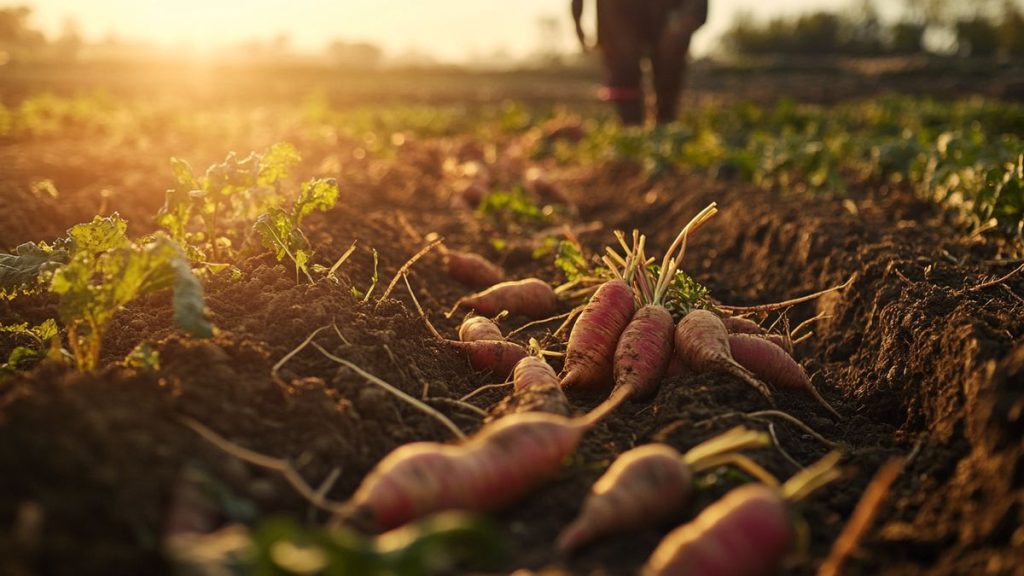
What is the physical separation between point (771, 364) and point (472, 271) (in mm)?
2182

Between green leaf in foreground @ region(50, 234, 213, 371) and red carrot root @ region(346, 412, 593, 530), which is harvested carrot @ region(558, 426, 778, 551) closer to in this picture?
red carrot root @ region(346, 412, 593, 530)

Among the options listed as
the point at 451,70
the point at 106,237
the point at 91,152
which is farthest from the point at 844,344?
the point at 451,70

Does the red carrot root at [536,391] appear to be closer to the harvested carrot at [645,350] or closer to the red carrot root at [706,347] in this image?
the harvested carrot at [645,350]

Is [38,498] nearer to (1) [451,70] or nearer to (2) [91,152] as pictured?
(2) [91,152]

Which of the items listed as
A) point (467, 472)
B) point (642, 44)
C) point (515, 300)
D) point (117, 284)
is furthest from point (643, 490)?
point (642, 44)

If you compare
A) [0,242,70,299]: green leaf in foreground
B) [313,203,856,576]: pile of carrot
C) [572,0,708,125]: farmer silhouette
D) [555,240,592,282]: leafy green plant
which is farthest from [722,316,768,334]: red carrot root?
[572,0,708,125]: farmer silhouette

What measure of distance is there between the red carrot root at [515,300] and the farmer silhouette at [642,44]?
7.46m

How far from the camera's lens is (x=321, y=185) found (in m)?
3.71

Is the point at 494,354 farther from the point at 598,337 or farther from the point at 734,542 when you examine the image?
the point at 734,542

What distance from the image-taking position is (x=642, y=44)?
39.1 feet

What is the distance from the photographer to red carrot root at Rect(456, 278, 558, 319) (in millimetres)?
4367

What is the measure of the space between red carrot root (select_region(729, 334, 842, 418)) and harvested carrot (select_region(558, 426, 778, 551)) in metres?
1.10

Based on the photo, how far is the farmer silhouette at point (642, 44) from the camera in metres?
10.9

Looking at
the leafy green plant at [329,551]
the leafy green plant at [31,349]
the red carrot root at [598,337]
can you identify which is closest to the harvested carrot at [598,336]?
the red carrot root at [598,337]
